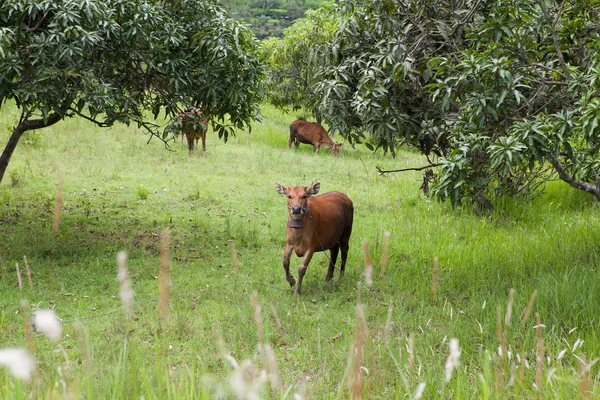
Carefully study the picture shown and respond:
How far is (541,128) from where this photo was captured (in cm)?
565

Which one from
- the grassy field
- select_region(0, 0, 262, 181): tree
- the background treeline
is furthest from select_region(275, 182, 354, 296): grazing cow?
the background treeline

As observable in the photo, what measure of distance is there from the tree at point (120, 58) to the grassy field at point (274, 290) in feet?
6.50

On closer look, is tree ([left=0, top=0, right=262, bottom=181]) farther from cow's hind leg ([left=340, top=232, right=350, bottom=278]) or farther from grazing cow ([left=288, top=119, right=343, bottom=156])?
grazing cow ([left=288, top=119, right=343, bottom=156])

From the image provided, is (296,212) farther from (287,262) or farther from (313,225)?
(287,262)

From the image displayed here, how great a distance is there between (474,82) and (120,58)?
5.18 metres

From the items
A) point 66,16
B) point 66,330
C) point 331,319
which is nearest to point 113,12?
point 66,16

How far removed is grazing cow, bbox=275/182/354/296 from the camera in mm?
7407

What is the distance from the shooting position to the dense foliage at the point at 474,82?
222 inches

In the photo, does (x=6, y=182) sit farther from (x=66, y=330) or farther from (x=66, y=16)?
(x=66, y=330)

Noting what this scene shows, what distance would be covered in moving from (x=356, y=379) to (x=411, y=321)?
14.3 feet

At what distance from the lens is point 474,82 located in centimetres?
591

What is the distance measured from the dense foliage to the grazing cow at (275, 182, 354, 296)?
0.97 metres

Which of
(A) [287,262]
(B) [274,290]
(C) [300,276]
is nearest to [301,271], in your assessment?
(C) [300,276]

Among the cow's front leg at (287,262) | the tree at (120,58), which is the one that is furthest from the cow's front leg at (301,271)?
the tree at (120,58)
